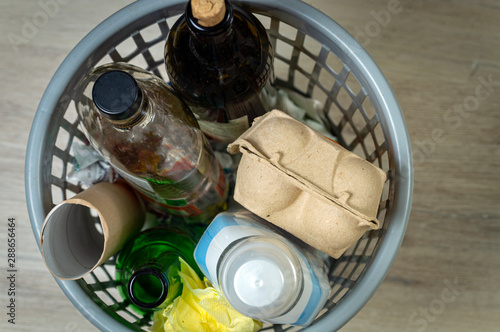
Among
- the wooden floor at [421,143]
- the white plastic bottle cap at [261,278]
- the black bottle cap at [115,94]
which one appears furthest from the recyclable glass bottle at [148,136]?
the wooden floor at [421,143]

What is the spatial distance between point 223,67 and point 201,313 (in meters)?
0.25

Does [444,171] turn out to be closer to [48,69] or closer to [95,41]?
[95,41]

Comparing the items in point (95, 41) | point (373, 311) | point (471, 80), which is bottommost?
point (373, 311)

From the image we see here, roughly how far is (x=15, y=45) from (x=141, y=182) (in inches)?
16.9

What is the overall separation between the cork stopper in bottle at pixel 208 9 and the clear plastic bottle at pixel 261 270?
0.61ft

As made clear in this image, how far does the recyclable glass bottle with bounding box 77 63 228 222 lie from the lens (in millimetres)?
309

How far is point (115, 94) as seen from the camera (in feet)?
1.00

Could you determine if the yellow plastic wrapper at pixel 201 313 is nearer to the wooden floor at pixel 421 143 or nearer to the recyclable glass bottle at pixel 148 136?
the recyclable glass bottle at pixel 148 136

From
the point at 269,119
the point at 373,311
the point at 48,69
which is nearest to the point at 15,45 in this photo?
the point at 48,69

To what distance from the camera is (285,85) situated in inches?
24.9

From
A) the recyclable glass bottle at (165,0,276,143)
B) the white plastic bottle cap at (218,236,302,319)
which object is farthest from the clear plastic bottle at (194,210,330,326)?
the recyclable glass bottle at (165,0,276,143)

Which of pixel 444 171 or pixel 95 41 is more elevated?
pixel 444 171

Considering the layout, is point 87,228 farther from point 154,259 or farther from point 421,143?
point 421,143

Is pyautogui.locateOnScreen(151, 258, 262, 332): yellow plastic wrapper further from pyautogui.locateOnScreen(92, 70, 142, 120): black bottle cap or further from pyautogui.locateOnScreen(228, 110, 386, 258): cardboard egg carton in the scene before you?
pyautogui.locateOnScreen(92, 70, 142, 120): black bottle cap
